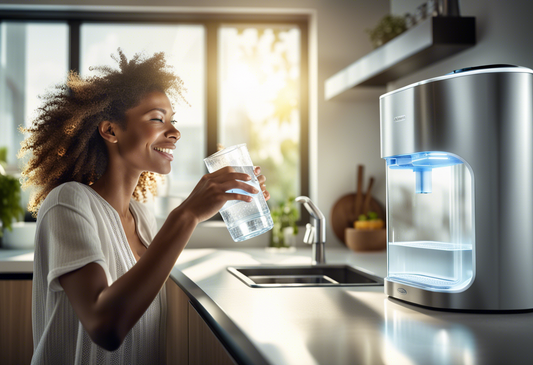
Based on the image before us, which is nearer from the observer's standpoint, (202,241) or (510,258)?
(510,258)

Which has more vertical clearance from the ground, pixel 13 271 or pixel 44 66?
pixel 44 66

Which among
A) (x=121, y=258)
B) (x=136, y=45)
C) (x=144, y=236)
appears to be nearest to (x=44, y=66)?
(x=136, y=45)

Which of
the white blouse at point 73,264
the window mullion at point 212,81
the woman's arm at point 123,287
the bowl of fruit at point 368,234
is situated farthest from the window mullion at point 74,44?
the woman's arm at point 123,287

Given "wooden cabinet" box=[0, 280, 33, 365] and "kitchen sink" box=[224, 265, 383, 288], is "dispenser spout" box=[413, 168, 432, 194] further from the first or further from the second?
"wooden cabinet" box=[0, 280, 33, 365]

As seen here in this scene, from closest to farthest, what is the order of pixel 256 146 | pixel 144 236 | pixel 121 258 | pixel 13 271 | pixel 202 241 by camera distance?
pixel 121 258
pixel 144 236
pixel 13 271
pixel 202 241
pixel 256 146

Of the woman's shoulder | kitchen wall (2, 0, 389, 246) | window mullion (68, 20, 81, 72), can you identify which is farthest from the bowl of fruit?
window mullion (68, 20, 81, 72)

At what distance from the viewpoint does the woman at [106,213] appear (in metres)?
0.84

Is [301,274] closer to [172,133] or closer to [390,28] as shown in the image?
[172,133]

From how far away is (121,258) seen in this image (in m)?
1.09

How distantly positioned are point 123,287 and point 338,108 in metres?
2.04

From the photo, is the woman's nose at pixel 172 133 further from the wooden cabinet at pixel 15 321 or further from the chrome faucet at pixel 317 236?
the wooden cabinet at pixel 15 321

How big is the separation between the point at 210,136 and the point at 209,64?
0.41 meters

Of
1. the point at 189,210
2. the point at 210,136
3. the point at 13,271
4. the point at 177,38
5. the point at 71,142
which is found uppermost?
the point at 177,38

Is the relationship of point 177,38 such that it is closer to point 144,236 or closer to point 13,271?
point 13,271
